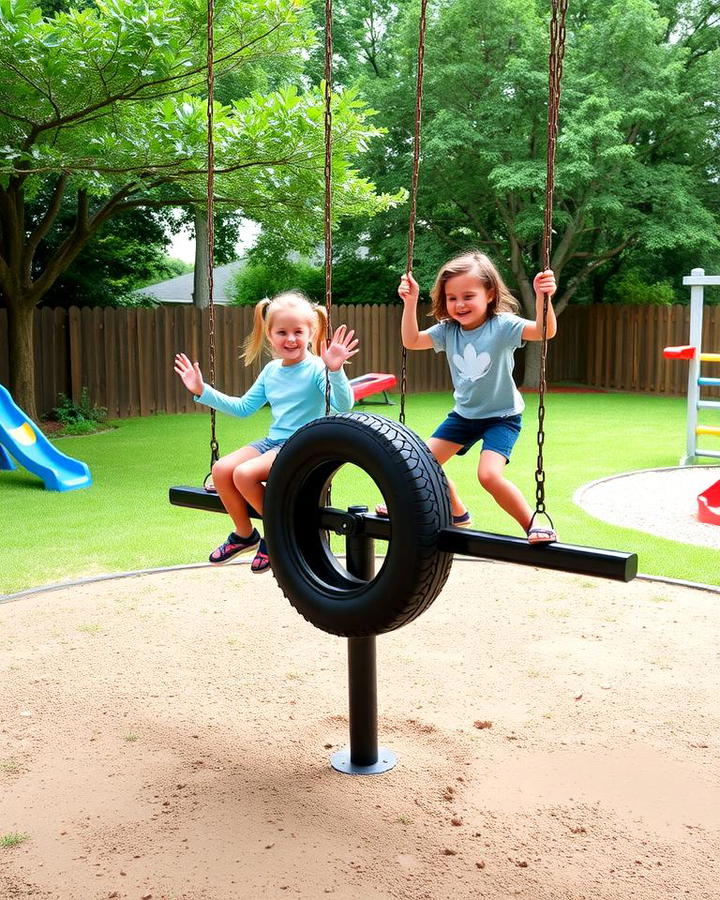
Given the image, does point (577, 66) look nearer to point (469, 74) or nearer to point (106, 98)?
point (469, 74)

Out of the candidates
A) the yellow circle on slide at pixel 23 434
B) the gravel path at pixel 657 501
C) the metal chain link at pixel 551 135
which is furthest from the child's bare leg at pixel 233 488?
the yellow circle on slide at pixel 23 434

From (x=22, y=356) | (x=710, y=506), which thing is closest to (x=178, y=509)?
(x=710, y=506)

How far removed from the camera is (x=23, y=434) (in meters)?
9.83

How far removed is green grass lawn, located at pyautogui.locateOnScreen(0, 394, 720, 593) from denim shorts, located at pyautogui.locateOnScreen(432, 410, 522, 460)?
313cm

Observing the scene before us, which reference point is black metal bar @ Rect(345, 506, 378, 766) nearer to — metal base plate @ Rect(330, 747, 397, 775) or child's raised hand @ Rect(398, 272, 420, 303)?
metal base plate @ Rect(330, 747, 397, 775)

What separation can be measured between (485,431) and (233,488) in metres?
0.99

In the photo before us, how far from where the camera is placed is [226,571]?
642 cm

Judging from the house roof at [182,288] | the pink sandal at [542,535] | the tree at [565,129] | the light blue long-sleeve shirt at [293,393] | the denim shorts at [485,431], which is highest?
the tree at [565,129]

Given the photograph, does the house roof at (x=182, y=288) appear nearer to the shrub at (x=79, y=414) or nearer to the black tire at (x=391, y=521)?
the shrub at (x=79, y=414)

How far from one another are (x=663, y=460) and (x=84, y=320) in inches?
390

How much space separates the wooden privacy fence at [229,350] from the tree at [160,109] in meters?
2.60

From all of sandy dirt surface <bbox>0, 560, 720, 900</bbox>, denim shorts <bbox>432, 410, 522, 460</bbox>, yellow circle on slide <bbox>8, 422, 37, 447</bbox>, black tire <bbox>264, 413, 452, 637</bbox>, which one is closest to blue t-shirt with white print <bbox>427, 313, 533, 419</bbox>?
denim shorts <bbox>432, 410, 522, 460</bbox>

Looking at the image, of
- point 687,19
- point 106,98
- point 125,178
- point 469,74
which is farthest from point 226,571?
point 687,19

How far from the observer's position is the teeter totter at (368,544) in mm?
2885
